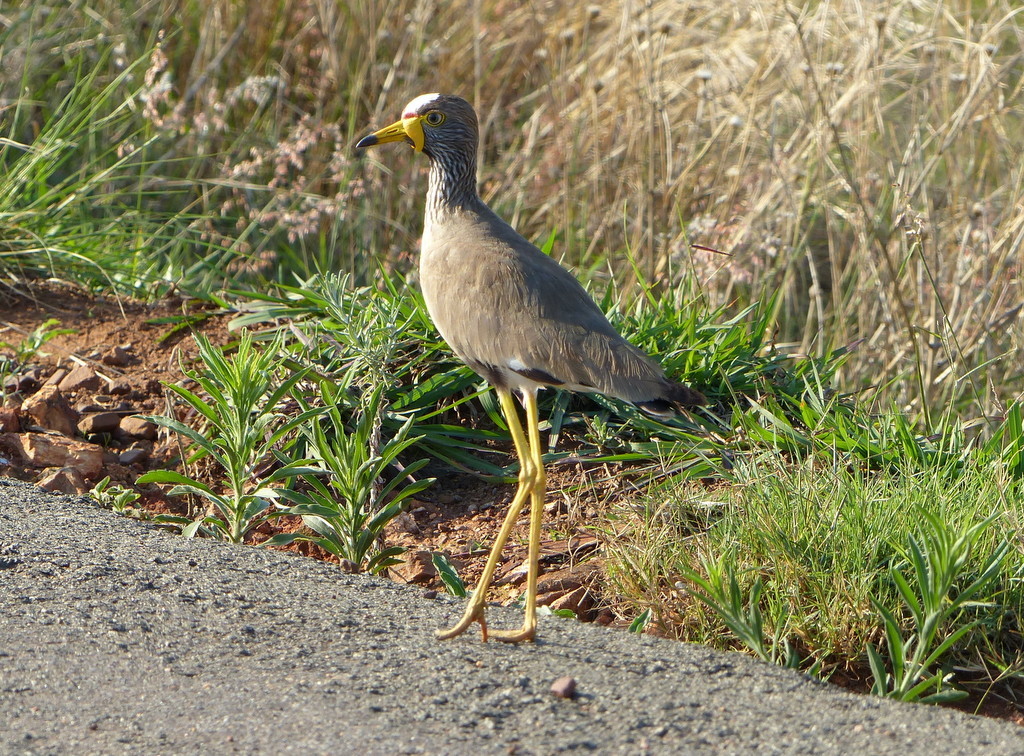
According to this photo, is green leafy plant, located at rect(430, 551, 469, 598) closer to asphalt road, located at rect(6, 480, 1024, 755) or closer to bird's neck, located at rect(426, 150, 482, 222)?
asphalt road, located at rect(6, 480, 1024, 755)

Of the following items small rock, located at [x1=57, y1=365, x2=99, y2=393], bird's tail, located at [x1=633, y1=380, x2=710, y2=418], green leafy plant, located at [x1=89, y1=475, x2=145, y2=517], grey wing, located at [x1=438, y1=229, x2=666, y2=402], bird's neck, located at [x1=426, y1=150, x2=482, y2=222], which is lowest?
green leafy plant, located at [x1=89, y1=475, x2=145, y2=517]

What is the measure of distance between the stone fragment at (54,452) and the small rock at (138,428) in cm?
18

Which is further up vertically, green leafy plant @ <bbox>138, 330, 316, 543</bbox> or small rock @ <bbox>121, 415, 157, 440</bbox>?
green leafy plant @ <bbox>138, 330, 316, 543</bbox>

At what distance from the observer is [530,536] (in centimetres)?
376

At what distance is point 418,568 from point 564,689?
4.13ft

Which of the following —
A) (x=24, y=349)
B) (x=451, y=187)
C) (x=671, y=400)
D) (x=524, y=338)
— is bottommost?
(x=24, y=349)

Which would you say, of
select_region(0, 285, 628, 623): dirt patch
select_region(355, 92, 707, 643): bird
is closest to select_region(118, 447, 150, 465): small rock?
select_region(0, 285, 628, 623): dirt patch

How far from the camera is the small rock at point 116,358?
17.6 feet

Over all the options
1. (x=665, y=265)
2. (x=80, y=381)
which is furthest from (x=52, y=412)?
(x=665, y=265)

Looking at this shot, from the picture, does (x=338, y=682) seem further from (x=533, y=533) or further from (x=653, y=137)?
(x=653, y=137)

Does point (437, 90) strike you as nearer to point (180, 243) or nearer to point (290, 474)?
point (180, 243)

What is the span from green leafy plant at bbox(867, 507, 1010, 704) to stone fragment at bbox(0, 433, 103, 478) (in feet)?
9.99

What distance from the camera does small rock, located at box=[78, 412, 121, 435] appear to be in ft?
16.1

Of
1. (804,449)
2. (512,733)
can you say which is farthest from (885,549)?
(512,733)
